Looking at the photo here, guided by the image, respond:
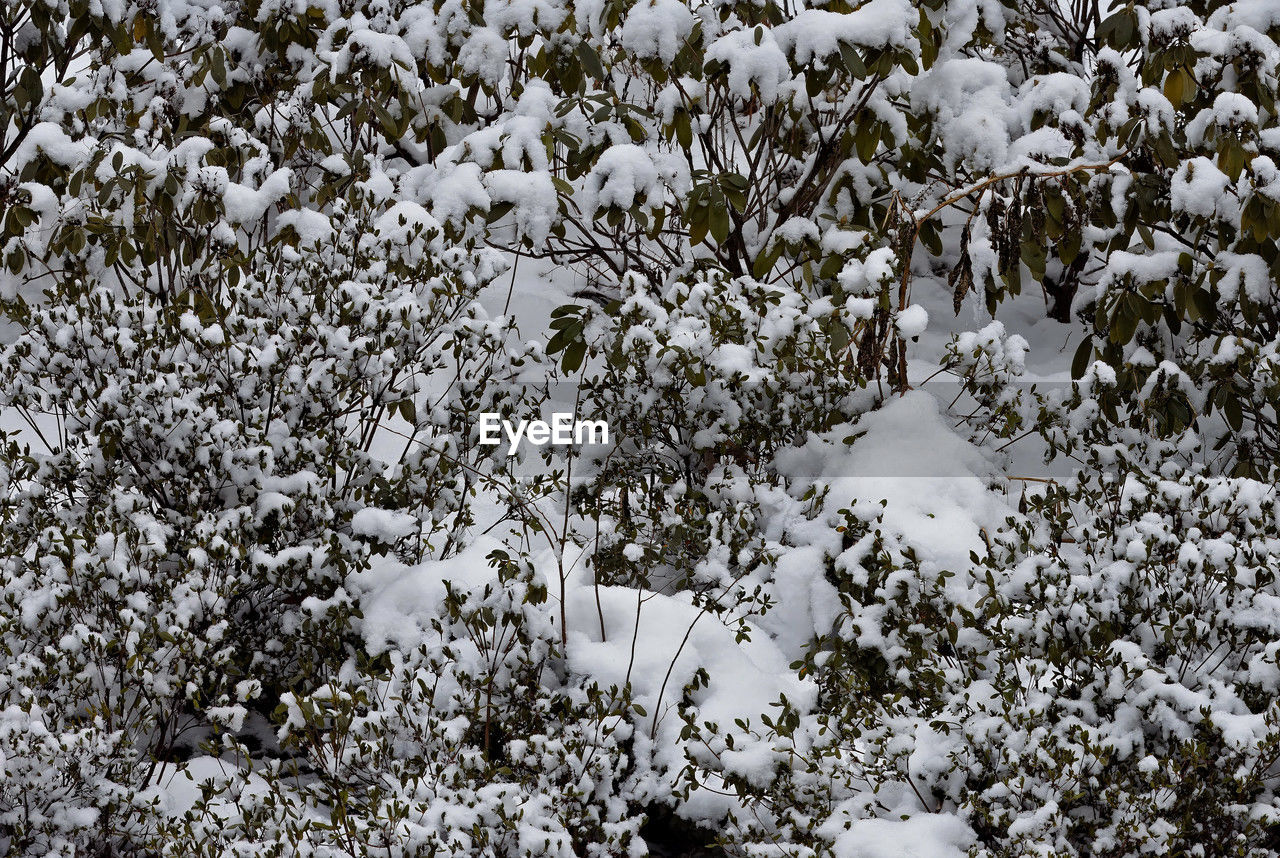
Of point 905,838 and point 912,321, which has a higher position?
point 912,321

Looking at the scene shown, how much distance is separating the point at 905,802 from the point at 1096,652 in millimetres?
484

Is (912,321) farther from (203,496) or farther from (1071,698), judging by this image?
(203,496)

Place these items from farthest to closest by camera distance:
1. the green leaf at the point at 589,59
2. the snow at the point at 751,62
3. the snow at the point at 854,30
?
the green leaf at the point at 589,59
the snow at the point at 751,62
the snow at the point at 854,30

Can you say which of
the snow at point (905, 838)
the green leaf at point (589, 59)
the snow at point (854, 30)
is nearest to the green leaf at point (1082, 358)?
the snow at point (854, 30)

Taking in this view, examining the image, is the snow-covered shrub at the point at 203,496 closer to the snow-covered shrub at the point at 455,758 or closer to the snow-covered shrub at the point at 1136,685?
the snow-covered shrub at the point at 455,758

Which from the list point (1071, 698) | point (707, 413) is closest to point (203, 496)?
point (707, 413)

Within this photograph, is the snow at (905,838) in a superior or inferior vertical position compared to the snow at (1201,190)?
inferior

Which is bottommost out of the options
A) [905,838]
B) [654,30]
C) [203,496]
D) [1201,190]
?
[905,838]

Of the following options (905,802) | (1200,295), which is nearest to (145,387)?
(905,802)

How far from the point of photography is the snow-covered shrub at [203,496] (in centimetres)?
251

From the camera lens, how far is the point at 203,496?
3.09 metres

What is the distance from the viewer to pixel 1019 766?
2230 mm

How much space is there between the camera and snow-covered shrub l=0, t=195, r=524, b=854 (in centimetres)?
251

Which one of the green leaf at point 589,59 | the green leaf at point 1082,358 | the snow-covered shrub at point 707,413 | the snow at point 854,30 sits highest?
the green leaf at point 589,59
